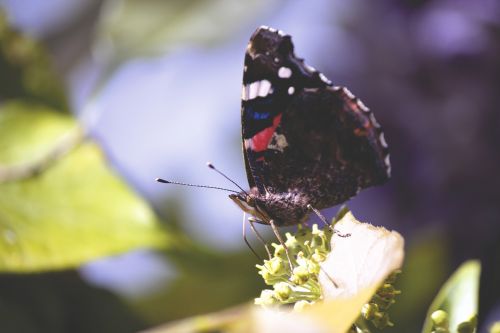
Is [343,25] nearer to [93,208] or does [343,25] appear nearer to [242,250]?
[242,250]

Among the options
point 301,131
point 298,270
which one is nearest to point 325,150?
point 301,131

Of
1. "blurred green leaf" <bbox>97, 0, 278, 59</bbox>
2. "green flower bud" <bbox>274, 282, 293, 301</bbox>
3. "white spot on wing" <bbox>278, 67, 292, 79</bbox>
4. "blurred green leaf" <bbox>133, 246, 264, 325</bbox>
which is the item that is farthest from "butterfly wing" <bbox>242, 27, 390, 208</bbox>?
"blurred green leaf" <bbox>97, 0, 278, 59</bbox>

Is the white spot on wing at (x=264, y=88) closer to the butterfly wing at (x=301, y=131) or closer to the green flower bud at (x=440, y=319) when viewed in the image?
the butterfly wing at (x=301, y=131)

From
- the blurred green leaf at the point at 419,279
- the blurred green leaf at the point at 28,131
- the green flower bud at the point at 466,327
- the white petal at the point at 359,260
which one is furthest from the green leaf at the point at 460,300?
the blurred green leaf at the point at 28,131

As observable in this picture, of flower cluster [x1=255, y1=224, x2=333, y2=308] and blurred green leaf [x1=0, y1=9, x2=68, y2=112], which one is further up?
blurred green leaf [x1=0, y1=9, x2=68, y2=112]

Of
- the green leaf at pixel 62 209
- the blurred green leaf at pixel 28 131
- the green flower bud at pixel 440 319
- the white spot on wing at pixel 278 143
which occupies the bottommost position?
the green flower bud at pixel 440 319

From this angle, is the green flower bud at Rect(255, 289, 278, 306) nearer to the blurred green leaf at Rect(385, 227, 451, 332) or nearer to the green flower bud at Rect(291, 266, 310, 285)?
the green flower bud at Rect(291, 266, 310, 285)

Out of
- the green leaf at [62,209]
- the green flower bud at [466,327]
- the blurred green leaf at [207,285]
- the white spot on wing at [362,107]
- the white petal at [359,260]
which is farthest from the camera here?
the blurred green leaf at [207,285]
